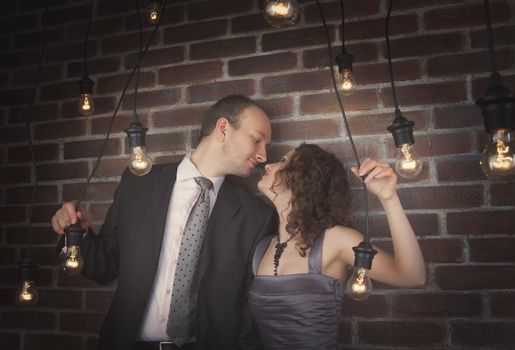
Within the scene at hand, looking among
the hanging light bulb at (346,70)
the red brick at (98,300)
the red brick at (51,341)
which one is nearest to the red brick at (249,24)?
the hanging light bulb at (346,70)

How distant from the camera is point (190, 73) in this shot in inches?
70.2

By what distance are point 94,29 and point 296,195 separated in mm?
1204

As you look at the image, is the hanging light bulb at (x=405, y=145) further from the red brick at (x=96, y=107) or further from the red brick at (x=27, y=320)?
the red brick at (x=27, y=320)

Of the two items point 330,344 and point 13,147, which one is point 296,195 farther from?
point 13,147

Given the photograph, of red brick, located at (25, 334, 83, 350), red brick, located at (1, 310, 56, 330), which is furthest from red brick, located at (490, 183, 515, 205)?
red brick, located at (1, 310, 56, 330)

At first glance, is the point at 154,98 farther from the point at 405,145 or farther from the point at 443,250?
the point at 443,250

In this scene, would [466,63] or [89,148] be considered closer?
[466,63]

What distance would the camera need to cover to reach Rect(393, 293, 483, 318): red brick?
1.42 metres

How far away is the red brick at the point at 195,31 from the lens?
1.77 meters

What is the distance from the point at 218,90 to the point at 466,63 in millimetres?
921

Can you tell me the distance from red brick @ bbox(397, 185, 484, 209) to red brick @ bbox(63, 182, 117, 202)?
3.83ft

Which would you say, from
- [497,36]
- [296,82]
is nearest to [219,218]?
[296,82]

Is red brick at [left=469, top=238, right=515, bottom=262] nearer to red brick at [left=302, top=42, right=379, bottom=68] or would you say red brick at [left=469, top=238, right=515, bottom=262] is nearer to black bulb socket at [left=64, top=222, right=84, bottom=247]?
red brick at [left=302, top=42, right=379, bottom=68]

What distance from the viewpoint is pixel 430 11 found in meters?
1.54
